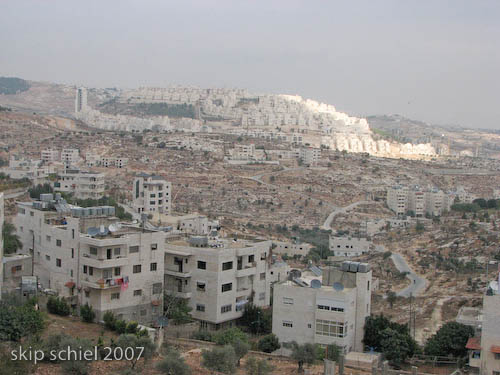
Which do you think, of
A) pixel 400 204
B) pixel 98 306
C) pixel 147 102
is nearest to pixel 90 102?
pixel 147 102

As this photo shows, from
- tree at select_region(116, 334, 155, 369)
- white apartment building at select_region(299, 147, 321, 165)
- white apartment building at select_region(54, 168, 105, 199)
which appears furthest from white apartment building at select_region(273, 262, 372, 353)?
white apartment building at select_region(299, 147, 321, 165)

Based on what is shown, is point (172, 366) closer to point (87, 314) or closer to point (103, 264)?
point (87, 314)

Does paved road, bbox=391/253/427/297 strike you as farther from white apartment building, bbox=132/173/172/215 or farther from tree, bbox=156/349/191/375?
tree, bbox=156/349/191/375

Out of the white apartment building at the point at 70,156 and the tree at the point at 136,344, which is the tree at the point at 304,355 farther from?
the white apartment building at the point at 70,156

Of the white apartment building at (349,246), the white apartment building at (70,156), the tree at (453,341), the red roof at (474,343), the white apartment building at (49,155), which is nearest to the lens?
the red roof at (474,343)

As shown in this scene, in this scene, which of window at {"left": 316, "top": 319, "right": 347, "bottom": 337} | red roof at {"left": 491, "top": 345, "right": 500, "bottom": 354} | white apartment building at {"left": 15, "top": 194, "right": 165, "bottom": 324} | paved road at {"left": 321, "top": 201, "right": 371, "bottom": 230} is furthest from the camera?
paved road at {"left": 321, "top": 201, "right": 371, "bottom": 230}
